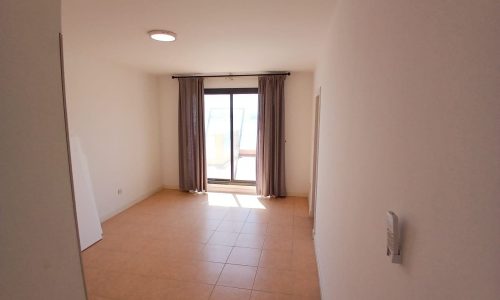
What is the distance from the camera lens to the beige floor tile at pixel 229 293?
7.28 feet

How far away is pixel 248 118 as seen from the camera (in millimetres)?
5062

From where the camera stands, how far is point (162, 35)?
2.42 meters

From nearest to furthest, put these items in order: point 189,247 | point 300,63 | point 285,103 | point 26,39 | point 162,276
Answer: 1. point 26,39
2. point 162,276
3. point 189,247
4. point 300,63
5. point 285,103

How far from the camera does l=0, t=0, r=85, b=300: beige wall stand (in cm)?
76

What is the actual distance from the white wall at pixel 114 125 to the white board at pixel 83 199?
0.23 metres

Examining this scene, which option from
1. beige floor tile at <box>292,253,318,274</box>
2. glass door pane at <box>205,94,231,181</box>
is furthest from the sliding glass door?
beige floor tile at <box>292,253,318,274</box>

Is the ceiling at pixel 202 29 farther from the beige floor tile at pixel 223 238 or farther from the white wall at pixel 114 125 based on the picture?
the beige floor tile at pixel 223 238

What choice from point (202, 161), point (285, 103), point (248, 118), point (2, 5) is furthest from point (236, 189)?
point (2, 5)

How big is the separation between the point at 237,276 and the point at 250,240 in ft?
2.52

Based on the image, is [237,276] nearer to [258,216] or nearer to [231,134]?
[258,216]

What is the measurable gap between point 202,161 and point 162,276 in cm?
277

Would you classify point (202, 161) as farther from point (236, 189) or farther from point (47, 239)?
point (47, 239)

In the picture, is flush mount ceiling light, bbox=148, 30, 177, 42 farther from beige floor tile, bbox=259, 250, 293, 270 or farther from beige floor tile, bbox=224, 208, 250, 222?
beige floor tile, bbox=224, 208, 250, 222

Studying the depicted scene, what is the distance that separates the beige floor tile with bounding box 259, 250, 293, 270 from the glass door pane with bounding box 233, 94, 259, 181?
8.05 ft
